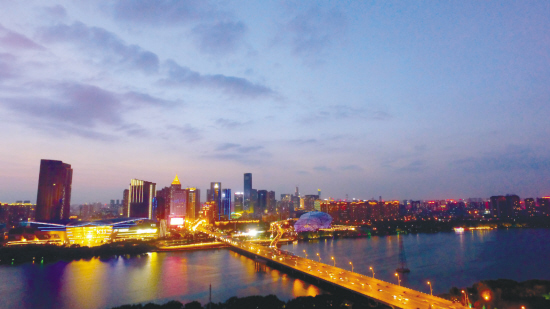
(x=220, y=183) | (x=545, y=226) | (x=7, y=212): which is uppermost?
(x=220, y=183)

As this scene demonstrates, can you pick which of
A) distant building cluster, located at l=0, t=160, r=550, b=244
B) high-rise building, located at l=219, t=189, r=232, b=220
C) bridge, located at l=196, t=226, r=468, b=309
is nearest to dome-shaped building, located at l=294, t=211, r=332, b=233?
distant building cluster, located at l=0, t=160, r=550, b=244

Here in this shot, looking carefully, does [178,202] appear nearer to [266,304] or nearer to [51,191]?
[51,191]

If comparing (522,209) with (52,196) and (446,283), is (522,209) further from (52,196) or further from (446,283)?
(52,196)

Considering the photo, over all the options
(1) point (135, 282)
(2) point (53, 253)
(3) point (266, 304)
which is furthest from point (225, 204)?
(3) point (266, 304)

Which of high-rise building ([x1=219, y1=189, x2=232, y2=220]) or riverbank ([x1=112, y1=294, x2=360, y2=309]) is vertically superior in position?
high-rise building ([x1=219, y1=189, x2=232, y2=220])

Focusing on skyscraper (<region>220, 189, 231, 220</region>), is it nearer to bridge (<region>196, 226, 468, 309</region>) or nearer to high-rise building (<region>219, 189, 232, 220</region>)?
high-rise building (<region>219, 189, 232, 220</region>)

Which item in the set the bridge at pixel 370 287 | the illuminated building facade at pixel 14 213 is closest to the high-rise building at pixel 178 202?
the illuminated building facade at pixel 14 213

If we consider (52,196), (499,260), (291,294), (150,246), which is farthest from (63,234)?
(499,260)
